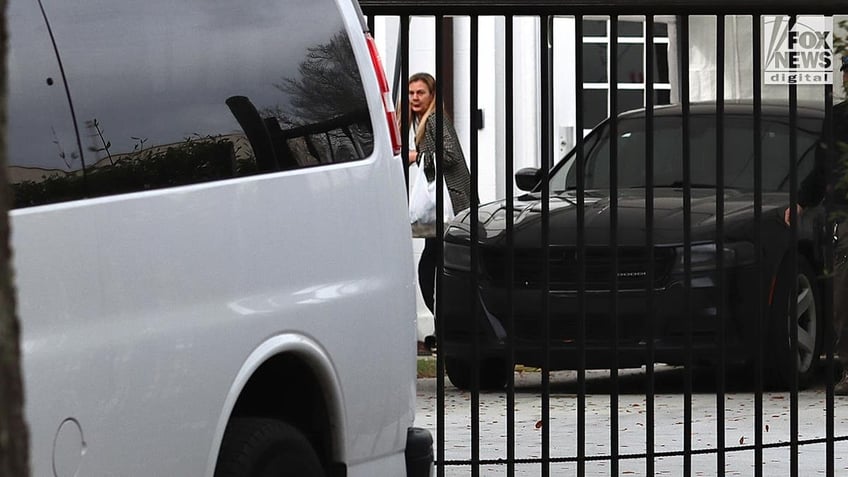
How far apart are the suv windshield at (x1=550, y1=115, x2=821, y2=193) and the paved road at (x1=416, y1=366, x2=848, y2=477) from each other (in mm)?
1145

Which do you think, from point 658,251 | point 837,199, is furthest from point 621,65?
point 837,199

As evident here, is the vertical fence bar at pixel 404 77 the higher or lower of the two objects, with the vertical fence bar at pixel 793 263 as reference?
higher

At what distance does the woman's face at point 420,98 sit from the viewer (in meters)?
10.4

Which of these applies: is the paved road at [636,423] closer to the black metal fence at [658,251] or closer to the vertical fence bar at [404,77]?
the black metal fence at [658,251]

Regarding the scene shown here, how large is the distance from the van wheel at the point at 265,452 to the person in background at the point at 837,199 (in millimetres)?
2217

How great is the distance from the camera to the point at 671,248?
356 inches

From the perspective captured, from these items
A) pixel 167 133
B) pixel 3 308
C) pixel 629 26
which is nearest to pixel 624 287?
pixel 167 133

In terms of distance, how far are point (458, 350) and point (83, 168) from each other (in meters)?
4.62

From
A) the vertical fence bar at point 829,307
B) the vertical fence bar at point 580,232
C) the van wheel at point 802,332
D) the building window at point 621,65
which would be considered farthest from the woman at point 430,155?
the building window at point 621,65

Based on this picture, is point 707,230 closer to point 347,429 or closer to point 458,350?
point 458,350

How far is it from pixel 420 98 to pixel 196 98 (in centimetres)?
657

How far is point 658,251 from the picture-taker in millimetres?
9195

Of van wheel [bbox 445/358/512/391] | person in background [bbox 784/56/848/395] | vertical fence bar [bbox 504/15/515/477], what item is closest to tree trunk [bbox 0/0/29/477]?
person in background [bbox 784/56/848/395]

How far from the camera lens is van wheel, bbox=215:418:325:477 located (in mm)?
3924
